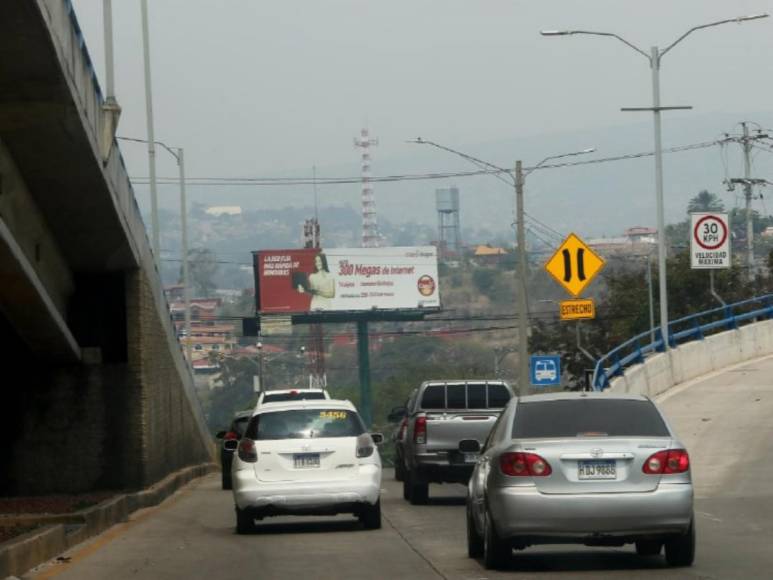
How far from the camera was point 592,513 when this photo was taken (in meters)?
14.4

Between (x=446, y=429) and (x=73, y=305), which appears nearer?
(x=446, y=429)

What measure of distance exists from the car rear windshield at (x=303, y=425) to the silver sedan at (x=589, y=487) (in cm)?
626

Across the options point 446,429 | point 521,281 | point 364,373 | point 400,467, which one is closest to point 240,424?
point 400,467

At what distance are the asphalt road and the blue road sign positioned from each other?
27.5ft

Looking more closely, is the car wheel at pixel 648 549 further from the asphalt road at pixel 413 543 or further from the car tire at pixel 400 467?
the car tire at pixel 400 467

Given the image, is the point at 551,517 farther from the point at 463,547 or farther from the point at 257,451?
the point at 257,451

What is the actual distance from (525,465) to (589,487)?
0.58 m

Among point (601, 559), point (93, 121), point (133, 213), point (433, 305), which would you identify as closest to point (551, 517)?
point (601, 559)

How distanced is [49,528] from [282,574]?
166 inches

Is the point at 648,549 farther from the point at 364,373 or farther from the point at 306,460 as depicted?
the point at 364,373

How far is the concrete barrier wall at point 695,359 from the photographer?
37438mm

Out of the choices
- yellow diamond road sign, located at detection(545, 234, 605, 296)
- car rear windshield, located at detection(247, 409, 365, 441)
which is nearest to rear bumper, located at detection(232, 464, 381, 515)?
car rear windshield, located at detection(247, 409, 365, 441)

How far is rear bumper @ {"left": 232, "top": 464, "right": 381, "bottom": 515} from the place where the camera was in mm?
20469

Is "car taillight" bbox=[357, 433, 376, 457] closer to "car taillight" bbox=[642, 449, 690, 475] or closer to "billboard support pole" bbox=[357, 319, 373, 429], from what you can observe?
"car taillight" bbox=[642, 449, 690, 475]
